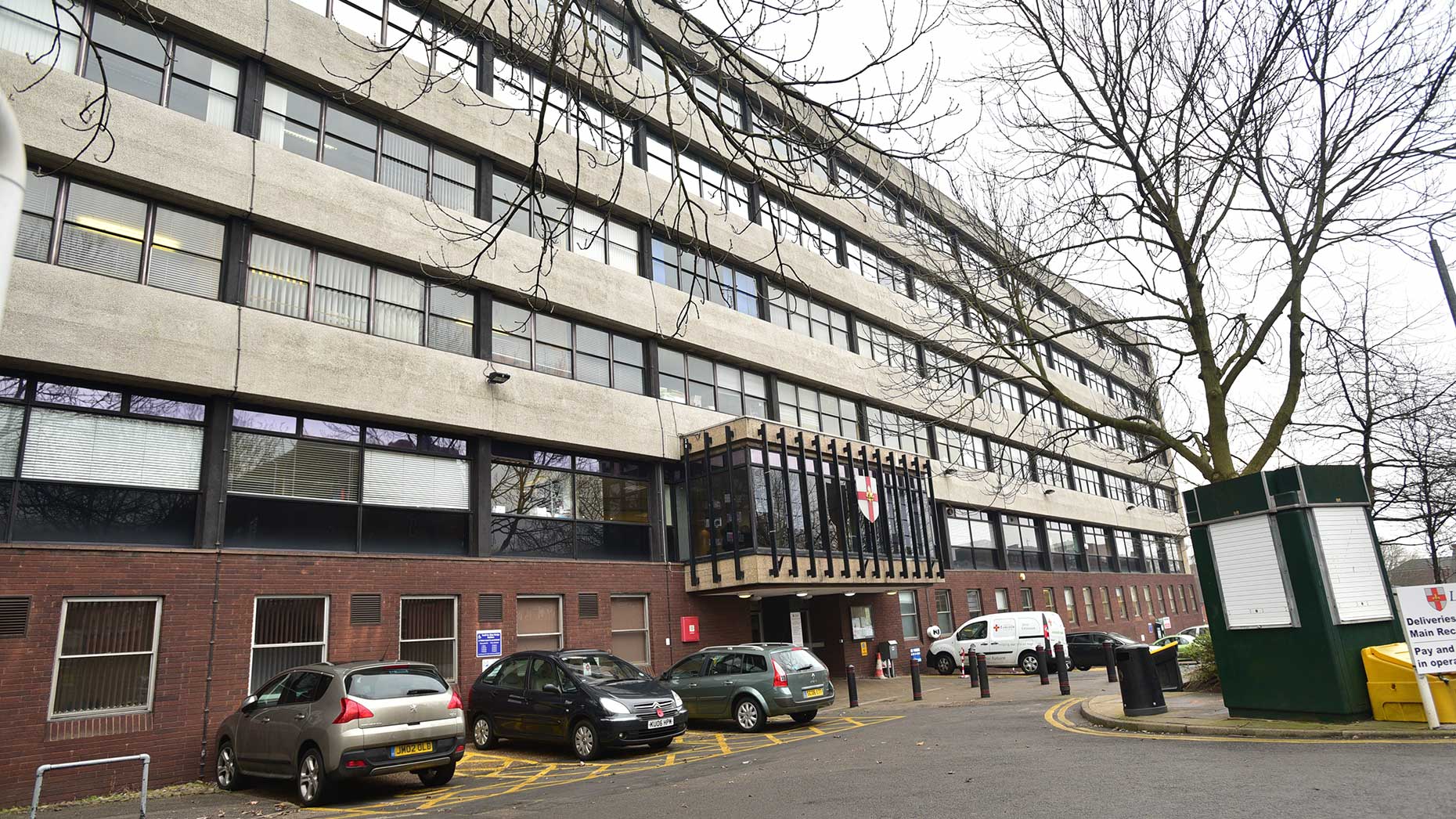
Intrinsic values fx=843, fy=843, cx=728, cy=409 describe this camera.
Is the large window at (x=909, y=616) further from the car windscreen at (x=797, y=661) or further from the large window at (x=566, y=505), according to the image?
the car windscreen at (x=797, y=661)

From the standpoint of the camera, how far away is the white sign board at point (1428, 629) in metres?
9.17

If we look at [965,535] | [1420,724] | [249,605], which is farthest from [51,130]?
[965,535]

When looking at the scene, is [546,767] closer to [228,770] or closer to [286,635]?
[228,770]

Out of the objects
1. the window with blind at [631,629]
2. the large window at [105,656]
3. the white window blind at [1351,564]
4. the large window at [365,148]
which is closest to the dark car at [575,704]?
the large window at [105,656]

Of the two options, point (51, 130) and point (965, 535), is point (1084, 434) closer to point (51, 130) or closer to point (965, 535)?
point (965, 535)

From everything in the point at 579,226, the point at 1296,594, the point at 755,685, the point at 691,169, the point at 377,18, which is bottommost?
the point at 755,685

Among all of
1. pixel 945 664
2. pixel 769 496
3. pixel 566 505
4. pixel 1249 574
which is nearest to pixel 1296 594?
pixel 1249 574

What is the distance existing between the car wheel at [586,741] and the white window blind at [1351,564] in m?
10.1

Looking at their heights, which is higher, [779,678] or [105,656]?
[105,656]

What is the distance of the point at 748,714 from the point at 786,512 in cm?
726

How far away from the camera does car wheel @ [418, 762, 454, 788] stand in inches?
443

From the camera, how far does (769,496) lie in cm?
2156

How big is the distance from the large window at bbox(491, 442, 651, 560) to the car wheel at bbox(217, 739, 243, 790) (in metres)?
6.70

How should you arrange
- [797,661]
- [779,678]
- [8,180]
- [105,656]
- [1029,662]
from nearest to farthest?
[8,180]
[105,656]
[779,678]
[797,661]
[1029,662]
